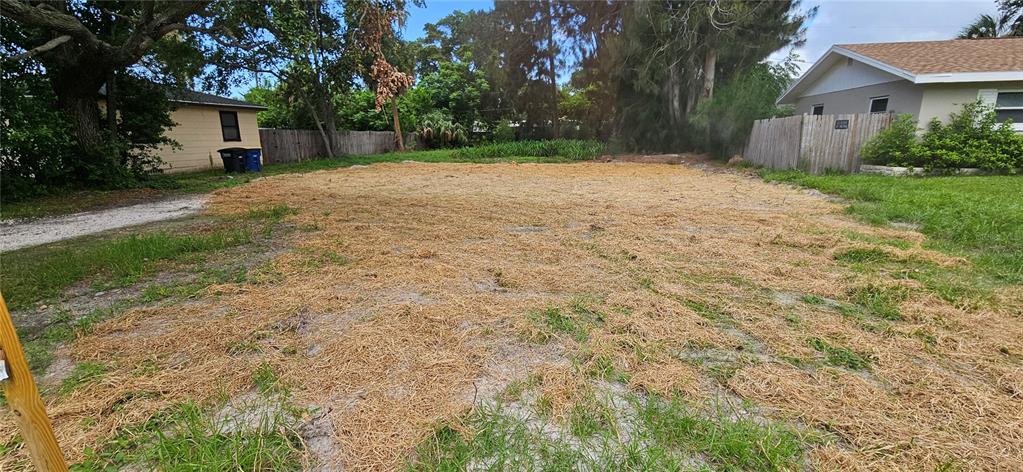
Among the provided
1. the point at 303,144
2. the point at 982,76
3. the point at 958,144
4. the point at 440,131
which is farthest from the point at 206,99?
the point at 982,76

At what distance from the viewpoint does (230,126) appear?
1584cm

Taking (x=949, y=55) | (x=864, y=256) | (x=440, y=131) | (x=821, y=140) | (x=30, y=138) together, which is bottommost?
(x=864, y=256)

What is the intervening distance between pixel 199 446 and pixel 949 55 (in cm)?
1631

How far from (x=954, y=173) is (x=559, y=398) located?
11.3m

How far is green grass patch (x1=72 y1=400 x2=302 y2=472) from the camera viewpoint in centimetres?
153

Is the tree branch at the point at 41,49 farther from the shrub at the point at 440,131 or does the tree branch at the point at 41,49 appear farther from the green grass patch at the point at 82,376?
the shrub at the point at 440,131

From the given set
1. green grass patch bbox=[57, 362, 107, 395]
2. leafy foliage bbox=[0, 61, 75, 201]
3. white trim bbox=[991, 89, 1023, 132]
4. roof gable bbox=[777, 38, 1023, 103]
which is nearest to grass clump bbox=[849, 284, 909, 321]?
green grass patch bbox=[57, 362, 107, 395]

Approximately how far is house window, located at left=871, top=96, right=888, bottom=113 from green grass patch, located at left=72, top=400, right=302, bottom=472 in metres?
15.0

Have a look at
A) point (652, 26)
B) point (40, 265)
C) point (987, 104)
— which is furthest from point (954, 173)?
point (40, 265)

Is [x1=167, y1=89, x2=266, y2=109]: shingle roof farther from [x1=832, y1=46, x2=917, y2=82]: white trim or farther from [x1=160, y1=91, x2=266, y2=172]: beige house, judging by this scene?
[x1=832, y1=46, x2=917, y2=82]: white trim

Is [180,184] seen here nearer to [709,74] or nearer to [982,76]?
[709,74]

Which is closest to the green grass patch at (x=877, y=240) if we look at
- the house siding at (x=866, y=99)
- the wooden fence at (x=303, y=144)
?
the house siding at (x=866, y=99)

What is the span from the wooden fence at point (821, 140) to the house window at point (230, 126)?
59.0ft

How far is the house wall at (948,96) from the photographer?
9.69 m
